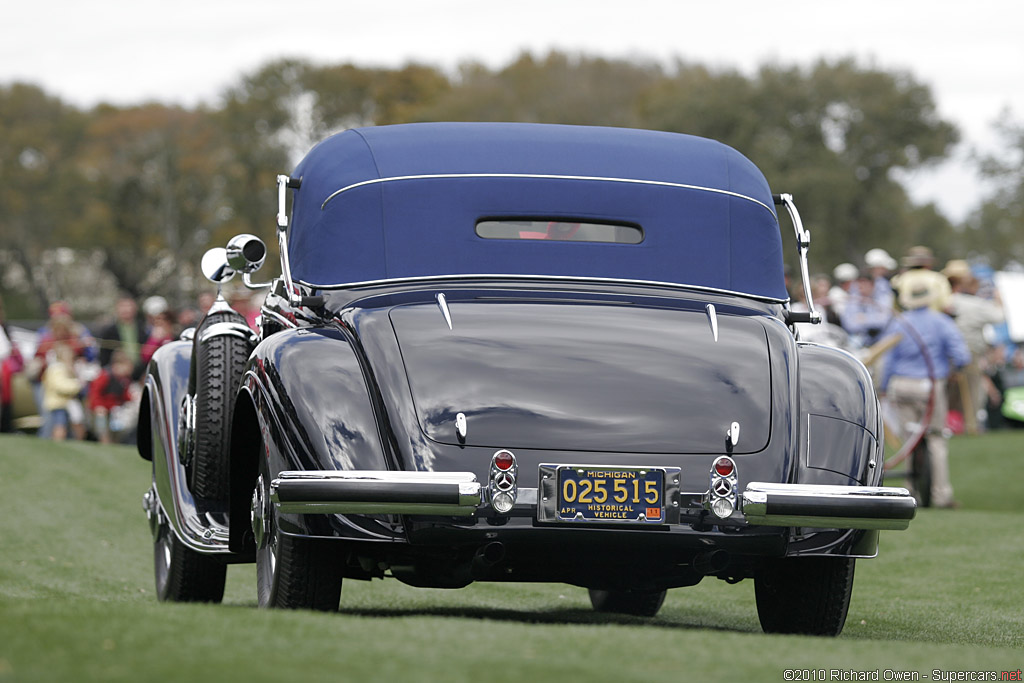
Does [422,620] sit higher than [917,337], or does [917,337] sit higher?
[422,620]

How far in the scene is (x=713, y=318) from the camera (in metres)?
5.95

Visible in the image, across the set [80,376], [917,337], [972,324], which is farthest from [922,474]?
[80,376]

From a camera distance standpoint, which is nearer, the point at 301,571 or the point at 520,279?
the point at 301,571

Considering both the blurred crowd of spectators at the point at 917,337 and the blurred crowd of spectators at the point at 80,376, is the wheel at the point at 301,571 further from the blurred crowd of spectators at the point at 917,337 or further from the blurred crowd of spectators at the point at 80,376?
the blurred crowd of spectators at the point at 80,376

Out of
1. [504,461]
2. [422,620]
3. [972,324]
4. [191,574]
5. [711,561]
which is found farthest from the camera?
[972,324]

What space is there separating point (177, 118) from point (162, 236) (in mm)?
10998

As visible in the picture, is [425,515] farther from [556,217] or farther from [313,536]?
[556,217]

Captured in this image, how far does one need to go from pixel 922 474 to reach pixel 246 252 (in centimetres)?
940

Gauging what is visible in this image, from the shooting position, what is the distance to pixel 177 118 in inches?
2896

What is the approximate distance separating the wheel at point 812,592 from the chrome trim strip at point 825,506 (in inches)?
22.1

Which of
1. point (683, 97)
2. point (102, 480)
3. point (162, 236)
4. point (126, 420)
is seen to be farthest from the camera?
point (162, 236)

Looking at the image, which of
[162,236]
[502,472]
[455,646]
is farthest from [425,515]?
[162,236]

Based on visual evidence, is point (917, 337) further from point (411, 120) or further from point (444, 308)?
point (411, 120)

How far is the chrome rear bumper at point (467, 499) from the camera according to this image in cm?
509
